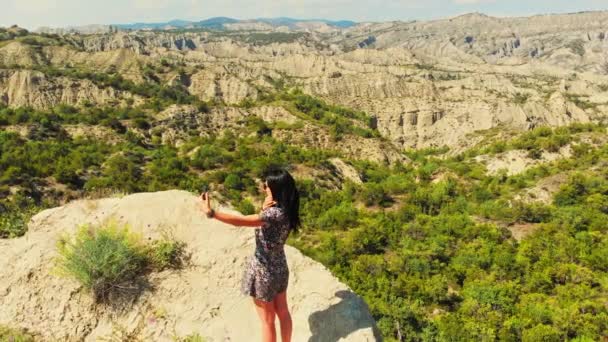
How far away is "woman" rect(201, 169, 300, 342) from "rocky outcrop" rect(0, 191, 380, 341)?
0.91 m

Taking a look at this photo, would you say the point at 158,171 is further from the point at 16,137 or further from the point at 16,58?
the point at 16,58

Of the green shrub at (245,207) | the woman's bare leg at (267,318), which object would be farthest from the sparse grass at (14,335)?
the green shrub at (245,207)

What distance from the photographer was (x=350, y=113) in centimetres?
10700

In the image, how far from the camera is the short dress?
17.2ft

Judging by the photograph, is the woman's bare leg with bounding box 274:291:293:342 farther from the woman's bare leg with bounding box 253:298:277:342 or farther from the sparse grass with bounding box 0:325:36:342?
the sparse grass with bounding box 0:325:36:342

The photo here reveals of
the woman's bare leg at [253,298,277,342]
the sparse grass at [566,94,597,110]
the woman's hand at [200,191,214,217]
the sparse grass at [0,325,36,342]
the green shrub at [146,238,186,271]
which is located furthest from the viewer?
the sparse grass at [566,94,597,110]

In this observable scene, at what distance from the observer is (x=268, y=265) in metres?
5.42

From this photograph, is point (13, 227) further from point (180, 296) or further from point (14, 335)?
point (180, 296)

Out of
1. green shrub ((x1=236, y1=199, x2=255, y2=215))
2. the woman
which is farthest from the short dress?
green shrub ((x1=236, y1=199, x2=255, y2=215))

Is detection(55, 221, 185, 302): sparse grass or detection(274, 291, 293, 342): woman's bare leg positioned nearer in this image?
detection(274, 291, 293, 342): woman's bare leg

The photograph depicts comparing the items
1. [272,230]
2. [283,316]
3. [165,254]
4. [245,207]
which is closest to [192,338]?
[283,316]

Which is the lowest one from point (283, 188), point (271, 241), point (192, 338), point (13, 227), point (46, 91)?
point (46, 91)

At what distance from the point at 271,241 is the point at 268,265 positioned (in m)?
0.36

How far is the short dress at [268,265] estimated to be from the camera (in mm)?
5242
